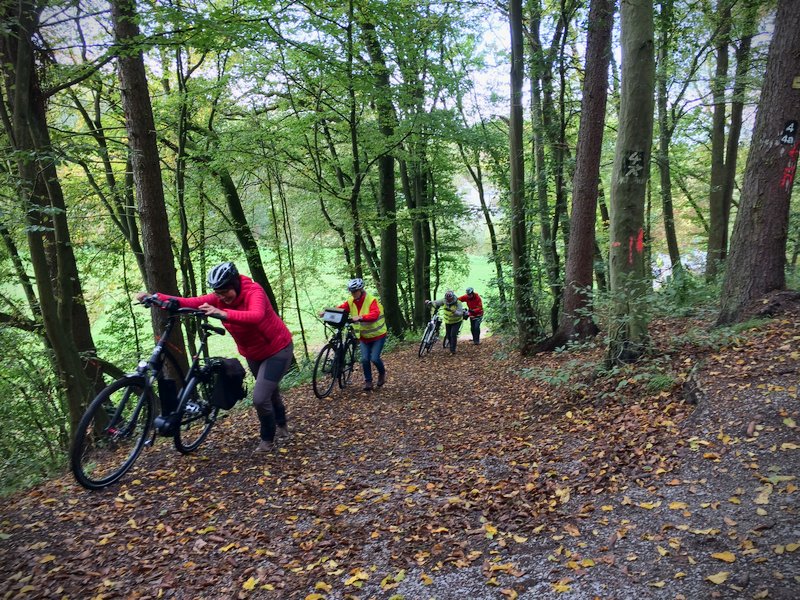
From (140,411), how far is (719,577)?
183 inches

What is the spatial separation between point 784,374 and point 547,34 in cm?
972

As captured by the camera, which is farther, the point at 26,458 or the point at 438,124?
the point at 438,124

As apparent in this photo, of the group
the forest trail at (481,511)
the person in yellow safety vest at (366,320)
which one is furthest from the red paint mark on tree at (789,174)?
the person in yellow safety vest at (366,320)

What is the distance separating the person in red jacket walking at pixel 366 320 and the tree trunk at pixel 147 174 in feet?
8.74

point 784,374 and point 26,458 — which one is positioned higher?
point 784,374

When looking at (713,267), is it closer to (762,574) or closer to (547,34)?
(547,34)

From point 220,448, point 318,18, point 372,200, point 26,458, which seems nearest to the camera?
point 220,448

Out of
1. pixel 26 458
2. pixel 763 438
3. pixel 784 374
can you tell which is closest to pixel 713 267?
pixel 784 374

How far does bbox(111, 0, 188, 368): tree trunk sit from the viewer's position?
22.1 feet

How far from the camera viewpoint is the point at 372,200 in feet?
61.1

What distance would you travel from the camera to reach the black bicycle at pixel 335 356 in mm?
8000

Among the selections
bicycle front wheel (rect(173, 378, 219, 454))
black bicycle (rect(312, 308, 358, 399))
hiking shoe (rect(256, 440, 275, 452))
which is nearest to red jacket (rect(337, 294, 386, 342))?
black bicycle (rect(312, 308, 358, 399))

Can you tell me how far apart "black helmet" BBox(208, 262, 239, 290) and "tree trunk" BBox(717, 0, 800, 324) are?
6010 mm

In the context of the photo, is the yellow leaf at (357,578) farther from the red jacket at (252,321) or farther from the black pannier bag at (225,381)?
the black pannier bag at (225,381)
